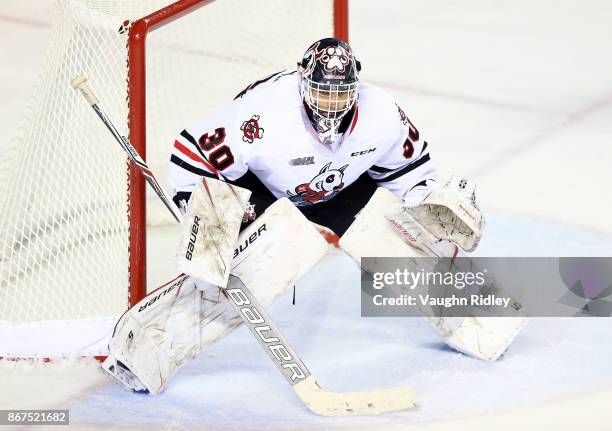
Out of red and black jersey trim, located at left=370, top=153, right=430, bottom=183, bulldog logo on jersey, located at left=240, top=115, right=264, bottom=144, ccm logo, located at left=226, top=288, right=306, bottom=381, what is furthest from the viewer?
red and black jersey trim, located at left=370, top=153, right=430, bottom=183

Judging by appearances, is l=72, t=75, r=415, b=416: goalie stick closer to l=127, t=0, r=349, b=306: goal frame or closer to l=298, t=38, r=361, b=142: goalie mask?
l=127, t=0, r=349, b=306: goal frame

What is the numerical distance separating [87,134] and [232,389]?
0.88 meters

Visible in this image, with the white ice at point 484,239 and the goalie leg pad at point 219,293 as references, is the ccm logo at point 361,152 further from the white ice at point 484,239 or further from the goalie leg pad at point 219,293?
the white ice at point 484,239

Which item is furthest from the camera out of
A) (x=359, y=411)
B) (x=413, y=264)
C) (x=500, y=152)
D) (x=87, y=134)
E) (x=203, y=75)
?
(x=500, y=152)

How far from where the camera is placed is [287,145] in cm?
334

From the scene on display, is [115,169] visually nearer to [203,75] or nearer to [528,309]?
[203,75]

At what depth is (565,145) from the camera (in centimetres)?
503

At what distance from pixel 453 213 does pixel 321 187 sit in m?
0.38

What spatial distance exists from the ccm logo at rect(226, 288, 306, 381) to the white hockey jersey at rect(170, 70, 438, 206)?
342 millimetres

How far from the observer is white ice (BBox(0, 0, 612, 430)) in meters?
3.07

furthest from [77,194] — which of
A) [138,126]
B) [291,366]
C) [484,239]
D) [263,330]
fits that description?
[484,239]

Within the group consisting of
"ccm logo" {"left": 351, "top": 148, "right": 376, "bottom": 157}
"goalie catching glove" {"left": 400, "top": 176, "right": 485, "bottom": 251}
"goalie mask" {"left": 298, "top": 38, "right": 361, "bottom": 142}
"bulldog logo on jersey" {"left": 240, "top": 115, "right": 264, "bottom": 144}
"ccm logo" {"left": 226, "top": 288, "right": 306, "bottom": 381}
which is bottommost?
"ccm logo" {"left": 226, "top": 288, "right": 306, "bottom": 381}

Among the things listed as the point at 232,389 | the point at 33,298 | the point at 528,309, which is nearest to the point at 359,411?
the point at 232,389

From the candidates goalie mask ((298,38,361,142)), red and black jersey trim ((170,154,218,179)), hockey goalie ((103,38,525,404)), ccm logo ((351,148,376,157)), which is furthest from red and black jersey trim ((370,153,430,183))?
red and black jersey trim ((170,154,218,179))
